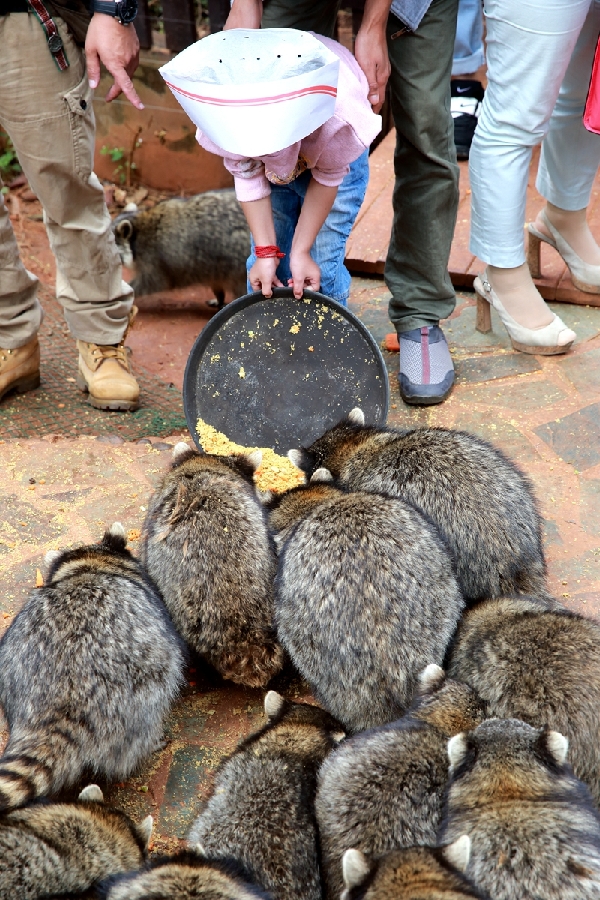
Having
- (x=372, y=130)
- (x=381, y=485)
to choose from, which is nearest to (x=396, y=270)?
(x=372, y=130)

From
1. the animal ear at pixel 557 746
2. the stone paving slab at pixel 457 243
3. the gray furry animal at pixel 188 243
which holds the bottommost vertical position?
the gray furry animal at pixel 188 243

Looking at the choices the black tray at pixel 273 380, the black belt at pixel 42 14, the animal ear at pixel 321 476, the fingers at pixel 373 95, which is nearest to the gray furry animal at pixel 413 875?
the animal ear at pixel 321 476

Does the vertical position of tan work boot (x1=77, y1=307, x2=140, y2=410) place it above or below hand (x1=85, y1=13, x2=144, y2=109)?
below

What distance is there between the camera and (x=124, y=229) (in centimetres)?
731

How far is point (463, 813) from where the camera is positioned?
2535 millimetres

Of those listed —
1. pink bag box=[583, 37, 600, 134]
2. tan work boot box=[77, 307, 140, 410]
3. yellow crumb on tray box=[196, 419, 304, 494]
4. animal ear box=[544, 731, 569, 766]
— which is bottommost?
tan work boot box=[77, 307, 140, 410]

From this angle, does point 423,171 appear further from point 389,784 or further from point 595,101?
point 389,784

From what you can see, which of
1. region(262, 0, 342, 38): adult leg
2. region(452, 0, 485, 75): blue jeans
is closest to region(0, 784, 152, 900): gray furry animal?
region(262, 0, 342, 38): adult leg

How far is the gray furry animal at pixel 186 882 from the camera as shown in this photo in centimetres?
232

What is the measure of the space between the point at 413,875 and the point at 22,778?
3.87 ft

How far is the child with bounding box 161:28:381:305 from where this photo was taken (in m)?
3.53

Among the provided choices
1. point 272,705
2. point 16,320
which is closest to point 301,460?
point 272,705

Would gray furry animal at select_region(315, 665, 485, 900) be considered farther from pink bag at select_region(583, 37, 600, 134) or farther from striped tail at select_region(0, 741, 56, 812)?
pink bag at select_region(583, 37, 600, 134)

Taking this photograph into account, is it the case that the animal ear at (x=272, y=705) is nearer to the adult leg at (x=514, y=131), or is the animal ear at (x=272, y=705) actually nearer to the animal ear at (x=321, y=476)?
the animal ear at (x=321, y=476)
